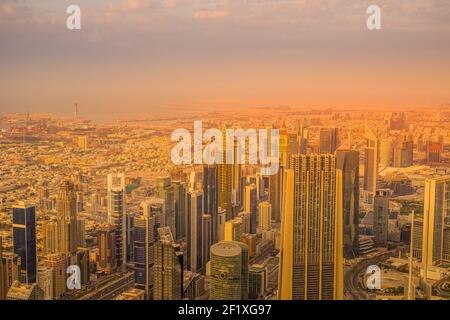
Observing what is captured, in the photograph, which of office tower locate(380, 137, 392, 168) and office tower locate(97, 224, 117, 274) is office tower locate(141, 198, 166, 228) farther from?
office tower locate(380, 137, 392, 168)

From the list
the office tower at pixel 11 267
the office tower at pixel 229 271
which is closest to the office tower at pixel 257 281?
the office tower at pixel 229 271

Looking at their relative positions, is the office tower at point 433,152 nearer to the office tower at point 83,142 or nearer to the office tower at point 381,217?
the office tower at point 381,217

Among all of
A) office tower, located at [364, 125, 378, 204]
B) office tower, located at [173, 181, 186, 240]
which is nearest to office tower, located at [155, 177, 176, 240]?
office tower, located at [173, 181, 186, 240]

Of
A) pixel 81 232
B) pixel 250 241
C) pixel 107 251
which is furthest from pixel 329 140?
pixel 81 232
